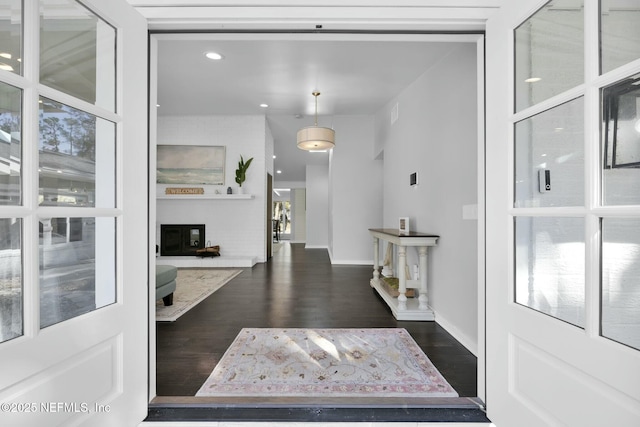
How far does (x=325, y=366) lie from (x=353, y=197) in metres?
4.34

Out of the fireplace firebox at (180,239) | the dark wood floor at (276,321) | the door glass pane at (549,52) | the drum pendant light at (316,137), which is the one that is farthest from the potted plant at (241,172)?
the door glass pane at (549,52)

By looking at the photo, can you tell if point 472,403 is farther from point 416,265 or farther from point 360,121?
point 360,121

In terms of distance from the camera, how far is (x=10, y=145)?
84cm

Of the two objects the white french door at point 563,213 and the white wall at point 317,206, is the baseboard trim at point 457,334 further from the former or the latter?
the white wall at point 317,206

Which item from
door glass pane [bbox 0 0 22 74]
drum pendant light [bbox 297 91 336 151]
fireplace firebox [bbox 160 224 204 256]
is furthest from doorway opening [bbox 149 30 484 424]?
fireplace firebox [bbox 160 224 204 256]

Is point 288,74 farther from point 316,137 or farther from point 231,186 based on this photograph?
point 231,186

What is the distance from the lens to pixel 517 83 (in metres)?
1.16

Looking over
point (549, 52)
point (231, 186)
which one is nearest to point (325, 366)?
point (549, 52)

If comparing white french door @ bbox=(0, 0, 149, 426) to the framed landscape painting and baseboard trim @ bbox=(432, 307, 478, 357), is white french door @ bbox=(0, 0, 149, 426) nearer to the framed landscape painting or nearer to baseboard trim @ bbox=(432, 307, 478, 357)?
baseboard trim @ bbox=(432, 307, 478, 357)

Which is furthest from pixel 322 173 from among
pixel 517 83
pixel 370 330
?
pixel 517 83

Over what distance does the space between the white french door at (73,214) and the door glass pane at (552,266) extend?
1.62 meters

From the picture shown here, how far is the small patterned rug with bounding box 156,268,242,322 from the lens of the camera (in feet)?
9.36

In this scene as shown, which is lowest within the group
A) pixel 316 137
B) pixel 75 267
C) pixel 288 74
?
pixel 75 267

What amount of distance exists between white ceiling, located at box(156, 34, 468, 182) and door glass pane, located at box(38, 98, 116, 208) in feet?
4.15
